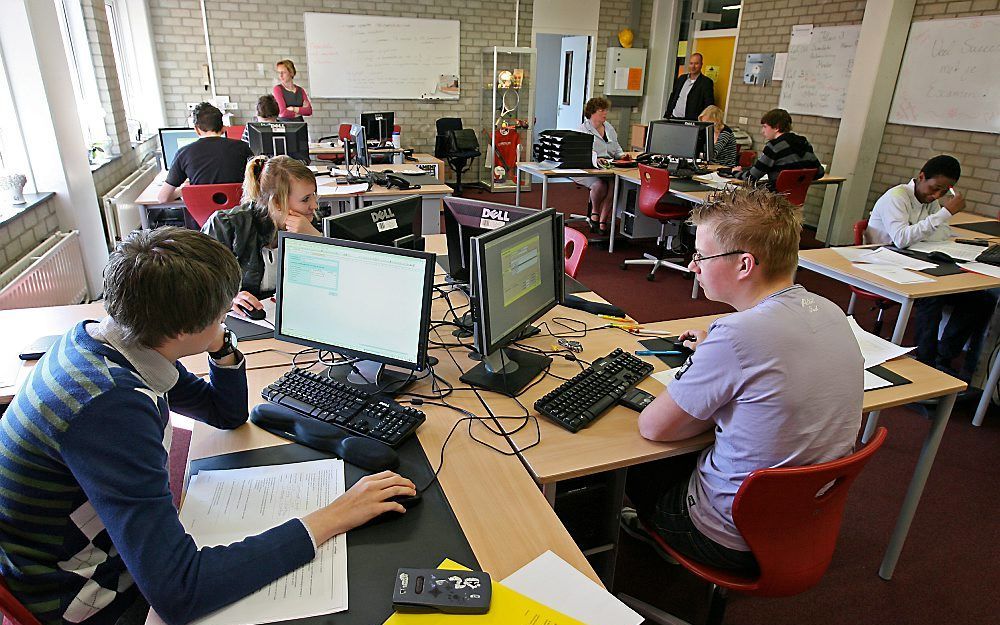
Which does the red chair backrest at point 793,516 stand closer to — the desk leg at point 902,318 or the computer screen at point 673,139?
the desk leg at point 902,318

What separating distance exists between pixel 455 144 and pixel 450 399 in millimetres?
6727

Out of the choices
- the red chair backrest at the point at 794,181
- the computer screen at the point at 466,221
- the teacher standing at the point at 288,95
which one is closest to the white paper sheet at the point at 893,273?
the red chair backrest at the point at 794,181

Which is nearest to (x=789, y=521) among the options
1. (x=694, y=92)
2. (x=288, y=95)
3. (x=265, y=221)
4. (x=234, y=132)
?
(x=265, y=221)

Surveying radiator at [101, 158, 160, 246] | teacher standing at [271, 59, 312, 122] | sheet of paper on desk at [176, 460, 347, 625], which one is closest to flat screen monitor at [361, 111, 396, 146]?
teacher standing at [271, 59, 312, 122]

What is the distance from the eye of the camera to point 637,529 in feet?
6.31

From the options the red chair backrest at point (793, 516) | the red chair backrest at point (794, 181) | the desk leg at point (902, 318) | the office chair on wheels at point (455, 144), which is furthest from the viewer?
the office chair on wheels at point (455, 144)

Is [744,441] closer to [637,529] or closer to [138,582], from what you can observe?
[637,529]

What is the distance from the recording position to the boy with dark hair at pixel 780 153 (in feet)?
16.2

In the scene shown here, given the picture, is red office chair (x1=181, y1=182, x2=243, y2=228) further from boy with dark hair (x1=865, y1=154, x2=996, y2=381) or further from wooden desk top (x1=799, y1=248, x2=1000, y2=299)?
boy with dark hair (x1=865, y1=154, x2=996, y2=381)

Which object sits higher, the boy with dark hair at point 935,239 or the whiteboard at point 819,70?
the whiteboard at point 819,70

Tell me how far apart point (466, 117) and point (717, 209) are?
293 inches

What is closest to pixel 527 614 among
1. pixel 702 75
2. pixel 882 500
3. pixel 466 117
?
pixel 882 500

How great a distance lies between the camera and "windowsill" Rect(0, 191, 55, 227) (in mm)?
2910

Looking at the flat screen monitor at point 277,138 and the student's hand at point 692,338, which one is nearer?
the student's hand at point 692,338
